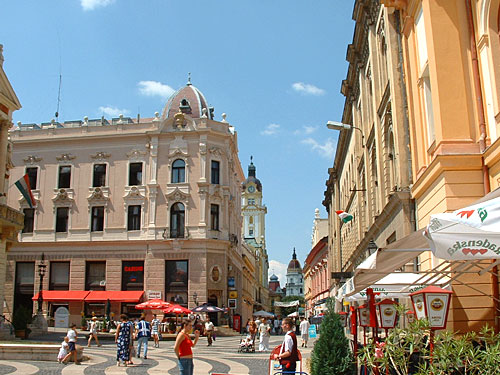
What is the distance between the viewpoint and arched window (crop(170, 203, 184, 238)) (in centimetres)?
4138

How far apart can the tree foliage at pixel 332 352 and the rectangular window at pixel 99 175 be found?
35860 millimetres

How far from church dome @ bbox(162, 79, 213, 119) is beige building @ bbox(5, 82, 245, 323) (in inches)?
11.5

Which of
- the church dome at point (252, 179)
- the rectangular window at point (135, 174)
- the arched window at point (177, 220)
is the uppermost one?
the church dome at point (252, 179)

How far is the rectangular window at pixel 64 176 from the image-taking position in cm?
4416

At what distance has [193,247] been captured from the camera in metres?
40.8

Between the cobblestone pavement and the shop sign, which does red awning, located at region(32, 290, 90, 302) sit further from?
the cobblestone pavement

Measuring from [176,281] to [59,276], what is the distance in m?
9.22

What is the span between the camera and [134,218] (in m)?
42.5

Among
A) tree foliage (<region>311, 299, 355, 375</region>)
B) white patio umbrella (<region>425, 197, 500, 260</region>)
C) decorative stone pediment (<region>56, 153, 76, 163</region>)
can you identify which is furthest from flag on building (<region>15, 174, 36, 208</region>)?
white patio umbrella (<region>425, 197, 500, 260</region>)

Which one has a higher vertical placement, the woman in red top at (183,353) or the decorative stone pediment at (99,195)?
the decorative stone pediment at (99,195)

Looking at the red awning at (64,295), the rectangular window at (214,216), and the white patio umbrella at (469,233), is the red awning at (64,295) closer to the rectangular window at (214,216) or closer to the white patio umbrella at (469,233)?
the rectangular window at (214,216)

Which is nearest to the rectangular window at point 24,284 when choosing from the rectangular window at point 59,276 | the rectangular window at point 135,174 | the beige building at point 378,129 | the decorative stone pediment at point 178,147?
the rectangular window at point 59,276

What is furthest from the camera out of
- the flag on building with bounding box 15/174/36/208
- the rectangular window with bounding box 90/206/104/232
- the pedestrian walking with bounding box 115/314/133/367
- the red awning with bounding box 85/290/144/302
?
the rectangular window with bounding box 90/206/104/232

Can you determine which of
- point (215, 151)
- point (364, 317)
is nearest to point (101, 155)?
point (215, 151)
